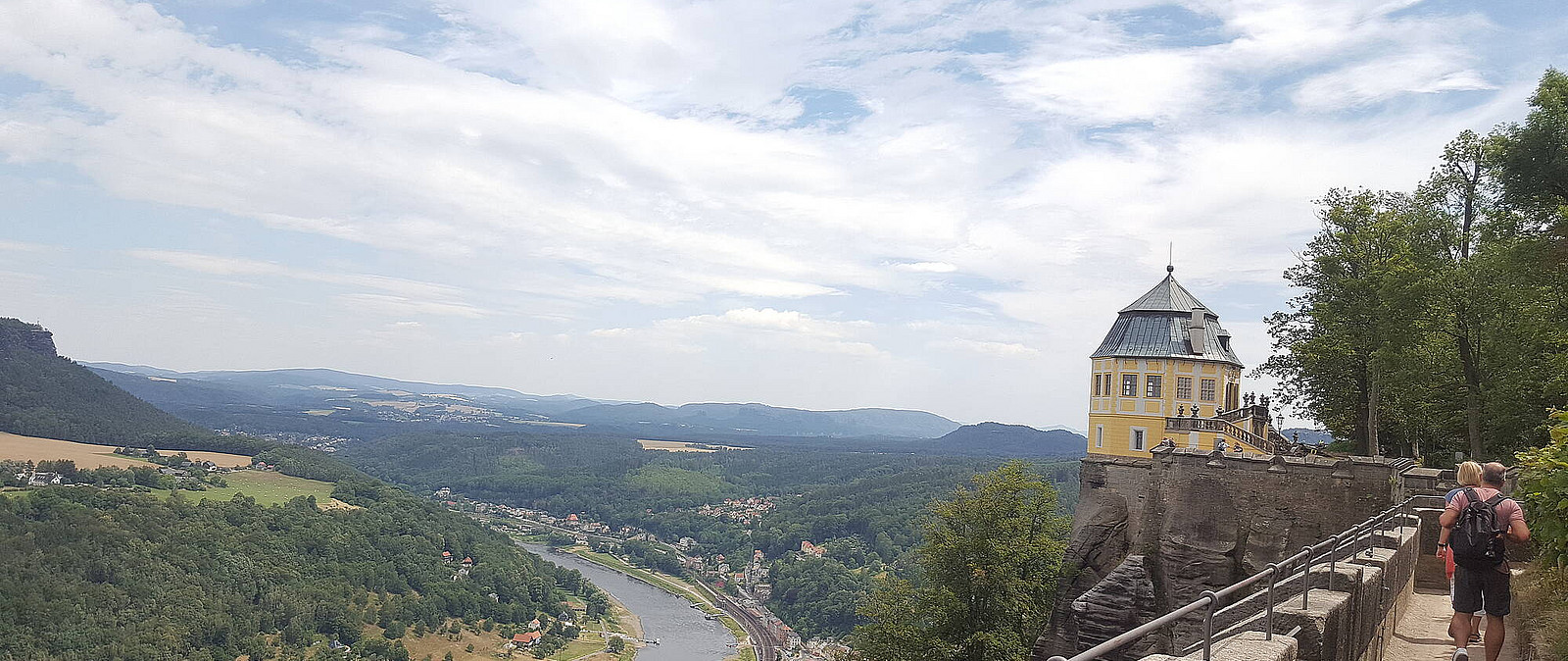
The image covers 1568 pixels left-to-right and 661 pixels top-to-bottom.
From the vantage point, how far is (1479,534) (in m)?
7.11

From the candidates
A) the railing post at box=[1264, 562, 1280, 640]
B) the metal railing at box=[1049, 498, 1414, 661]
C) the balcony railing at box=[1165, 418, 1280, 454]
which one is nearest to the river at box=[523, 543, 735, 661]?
the balcony railing at box=[1165, 418, 1280, 454]

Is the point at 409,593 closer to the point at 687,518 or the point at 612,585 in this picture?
the point at 612,585

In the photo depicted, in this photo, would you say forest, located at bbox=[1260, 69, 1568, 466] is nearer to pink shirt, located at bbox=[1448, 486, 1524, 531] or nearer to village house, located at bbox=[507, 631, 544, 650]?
pink shirt, located at bbox=[1448, 486, 1524, 531]

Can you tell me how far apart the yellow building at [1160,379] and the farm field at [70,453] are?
12567cm

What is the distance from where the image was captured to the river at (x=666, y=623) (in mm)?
87562

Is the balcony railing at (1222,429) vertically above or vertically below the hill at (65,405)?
above

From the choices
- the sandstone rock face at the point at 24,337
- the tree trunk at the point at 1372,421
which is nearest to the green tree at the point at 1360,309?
the tree trunk at the point at 1372,421

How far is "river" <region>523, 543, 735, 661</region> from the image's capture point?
87.6 metres

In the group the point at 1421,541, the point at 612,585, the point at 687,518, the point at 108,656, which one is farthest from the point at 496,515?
the point at 1421,541

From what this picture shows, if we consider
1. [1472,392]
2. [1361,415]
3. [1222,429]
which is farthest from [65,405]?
[1472,392]

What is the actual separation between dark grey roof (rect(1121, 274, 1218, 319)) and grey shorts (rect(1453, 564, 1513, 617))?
78.6 feet

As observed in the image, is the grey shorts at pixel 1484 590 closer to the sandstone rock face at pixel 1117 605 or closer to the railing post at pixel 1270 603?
the railing post at pixel 1270 603

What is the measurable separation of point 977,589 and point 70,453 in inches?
5450

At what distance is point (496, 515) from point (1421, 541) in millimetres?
192306
